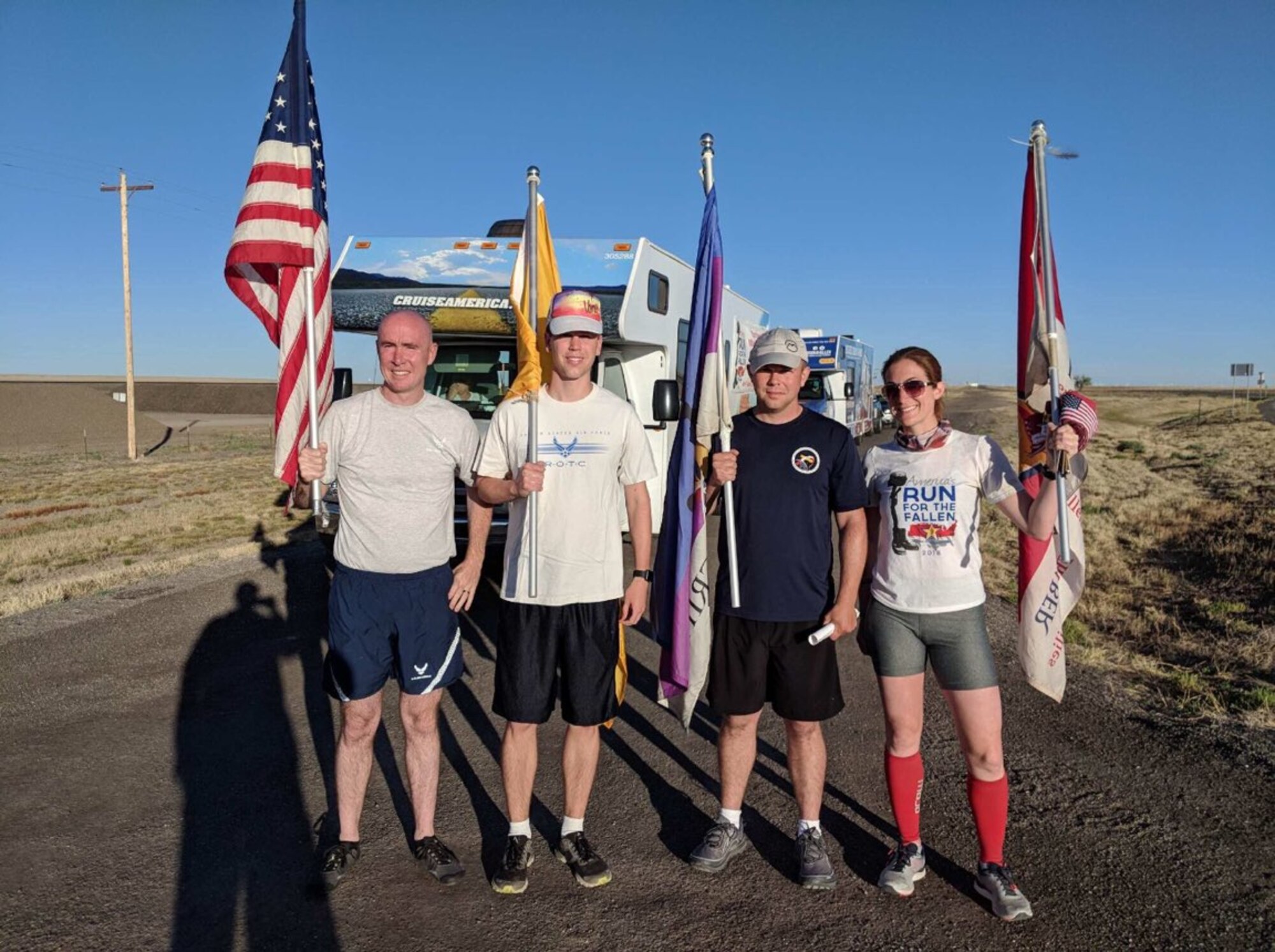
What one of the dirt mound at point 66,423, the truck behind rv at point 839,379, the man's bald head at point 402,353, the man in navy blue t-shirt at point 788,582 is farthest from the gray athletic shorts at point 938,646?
the dirt mound at point 66,423

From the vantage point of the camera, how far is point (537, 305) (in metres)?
4.18

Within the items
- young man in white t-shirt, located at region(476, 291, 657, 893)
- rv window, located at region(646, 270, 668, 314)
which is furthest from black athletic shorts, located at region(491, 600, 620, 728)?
rv window, located at region(646, 270, 668, 314)

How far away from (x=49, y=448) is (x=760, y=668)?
34462mm

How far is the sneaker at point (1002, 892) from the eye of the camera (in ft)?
10.4

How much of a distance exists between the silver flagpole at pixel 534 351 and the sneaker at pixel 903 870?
1722 mm

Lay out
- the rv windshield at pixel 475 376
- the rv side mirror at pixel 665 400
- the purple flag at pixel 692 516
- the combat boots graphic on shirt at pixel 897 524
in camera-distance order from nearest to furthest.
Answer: the combat boots graphic on shirt at pixel 897 524 → the purple flag at pixel 692 516 → the rv side mirror at pixel 665 400 → the rv windshield at pixel 475 376

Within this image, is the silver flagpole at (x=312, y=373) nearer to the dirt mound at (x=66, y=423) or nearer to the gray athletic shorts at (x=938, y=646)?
the gray athletic shorts at (x=938, y=646)

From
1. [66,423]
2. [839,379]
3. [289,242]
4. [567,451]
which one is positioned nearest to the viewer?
[567,451]

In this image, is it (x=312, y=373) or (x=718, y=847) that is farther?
(x=312, y=373)

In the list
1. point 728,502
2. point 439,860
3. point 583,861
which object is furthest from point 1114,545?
point 439,860

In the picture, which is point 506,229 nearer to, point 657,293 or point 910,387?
point 657,293

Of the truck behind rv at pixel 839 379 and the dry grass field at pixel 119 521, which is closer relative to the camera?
the dry grass field at pixel 119 521

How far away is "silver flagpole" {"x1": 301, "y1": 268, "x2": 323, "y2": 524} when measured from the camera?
12.2ft

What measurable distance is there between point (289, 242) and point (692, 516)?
7.22 feet
